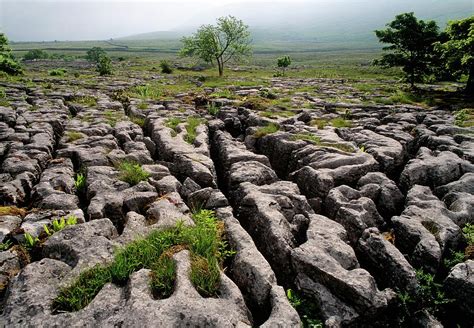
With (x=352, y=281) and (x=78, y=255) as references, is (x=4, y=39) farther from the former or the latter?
(x=352, y=281)

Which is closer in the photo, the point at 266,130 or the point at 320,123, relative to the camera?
the point at 266,130

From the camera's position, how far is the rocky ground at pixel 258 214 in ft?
27.7

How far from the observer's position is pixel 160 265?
9.08 meters

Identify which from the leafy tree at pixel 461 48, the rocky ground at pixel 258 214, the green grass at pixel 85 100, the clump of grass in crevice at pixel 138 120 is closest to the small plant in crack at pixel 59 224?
the rocky ground at pixel 258 214

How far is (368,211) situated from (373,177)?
2806 millimetres

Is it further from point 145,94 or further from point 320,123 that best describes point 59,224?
point 145,94

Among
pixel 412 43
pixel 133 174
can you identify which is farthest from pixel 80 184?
pixel 412 43

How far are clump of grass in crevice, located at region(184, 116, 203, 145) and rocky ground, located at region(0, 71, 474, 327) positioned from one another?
17 centimetres

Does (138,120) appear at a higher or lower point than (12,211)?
lower

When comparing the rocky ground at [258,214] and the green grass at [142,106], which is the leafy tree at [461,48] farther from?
the green grass at [142,106]

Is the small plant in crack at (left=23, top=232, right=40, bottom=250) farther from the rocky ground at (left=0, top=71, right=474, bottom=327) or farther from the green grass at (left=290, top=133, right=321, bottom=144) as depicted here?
the green grass at (left=290, top=133, right=321, bottom=144)

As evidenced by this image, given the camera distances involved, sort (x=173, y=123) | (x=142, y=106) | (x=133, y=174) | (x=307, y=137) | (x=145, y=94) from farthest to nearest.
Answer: (x=145, y=94) < (x=142, y=106) < (x=173, y=123) < (x=307, y=137) < (x=133, y=174)

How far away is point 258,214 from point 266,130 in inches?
440

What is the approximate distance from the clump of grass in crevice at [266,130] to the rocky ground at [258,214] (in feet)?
0.70
